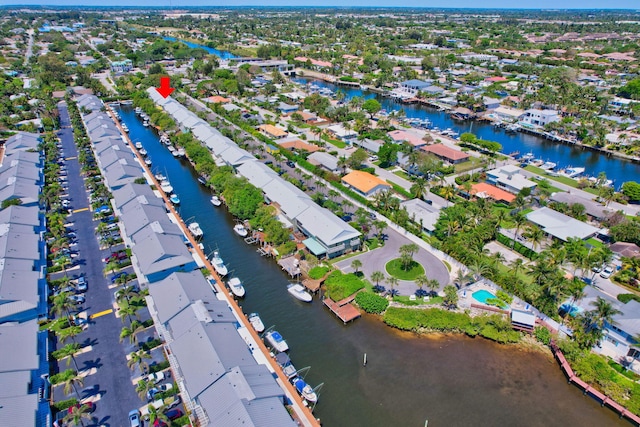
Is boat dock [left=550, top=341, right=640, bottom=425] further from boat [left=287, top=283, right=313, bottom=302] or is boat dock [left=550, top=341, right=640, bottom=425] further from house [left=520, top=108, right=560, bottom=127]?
house [left=520, top=108, right=560, bottom=127]

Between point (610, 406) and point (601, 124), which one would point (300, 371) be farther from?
point (601, 124)

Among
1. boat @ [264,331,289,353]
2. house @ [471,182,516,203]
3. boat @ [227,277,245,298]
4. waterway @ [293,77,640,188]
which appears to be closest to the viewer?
boat @ [264,331,289,353]

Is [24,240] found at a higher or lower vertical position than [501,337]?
higher

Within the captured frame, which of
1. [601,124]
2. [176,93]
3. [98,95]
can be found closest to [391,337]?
[601,124]

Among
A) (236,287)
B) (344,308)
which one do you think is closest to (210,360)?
(236,287)

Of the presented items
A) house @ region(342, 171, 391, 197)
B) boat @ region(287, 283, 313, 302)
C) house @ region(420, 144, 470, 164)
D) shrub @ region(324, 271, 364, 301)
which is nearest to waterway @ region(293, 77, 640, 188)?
house @ region(420, 144, 470, 164)

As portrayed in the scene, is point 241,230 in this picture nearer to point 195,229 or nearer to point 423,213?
point 195,229
